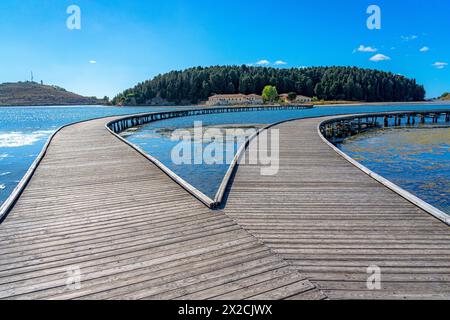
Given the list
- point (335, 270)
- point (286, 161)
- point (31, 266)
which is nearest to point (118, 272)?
point (31, 266)

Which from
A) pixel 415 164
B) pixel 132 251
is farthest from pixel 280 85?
pixel 132 251

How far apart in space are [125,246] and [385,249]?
4.11 metres

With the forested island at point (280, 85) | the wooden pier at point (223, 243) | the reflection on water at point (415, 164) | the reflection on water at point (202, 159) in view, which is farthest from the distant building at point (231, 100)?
the wooden pier at point (223, 243)

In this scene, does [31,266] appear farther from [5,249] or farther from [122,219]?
[122,219]

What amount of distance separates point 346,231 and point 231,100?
13899 centimetres

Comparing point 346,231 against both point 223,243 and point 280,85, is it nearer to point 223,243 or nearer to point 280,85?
point 223,243

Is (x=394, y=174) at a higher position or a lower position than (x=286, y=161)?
lower

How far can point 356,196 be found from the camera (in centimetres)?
716

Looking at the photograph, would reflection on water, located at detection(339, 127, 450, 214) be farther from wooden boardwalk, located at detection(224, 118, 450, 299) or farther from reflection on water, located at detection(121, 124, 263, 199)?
reflection on water, located at detection(121, 124, 263, 199)

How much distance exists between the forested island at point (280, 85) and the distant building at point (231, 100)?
15840 mm

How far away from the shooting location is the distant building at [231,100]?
13938 centimetres

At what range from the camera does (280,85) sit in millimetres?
161750

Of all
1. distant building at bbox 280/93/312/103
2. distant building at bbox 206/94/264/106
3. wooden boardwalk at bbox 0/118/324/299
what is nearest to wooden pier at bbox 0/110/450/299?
wooden boardwalk at bbox 0/118/324/299

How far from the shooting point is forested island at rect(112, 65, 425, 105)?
15400 centimetres
